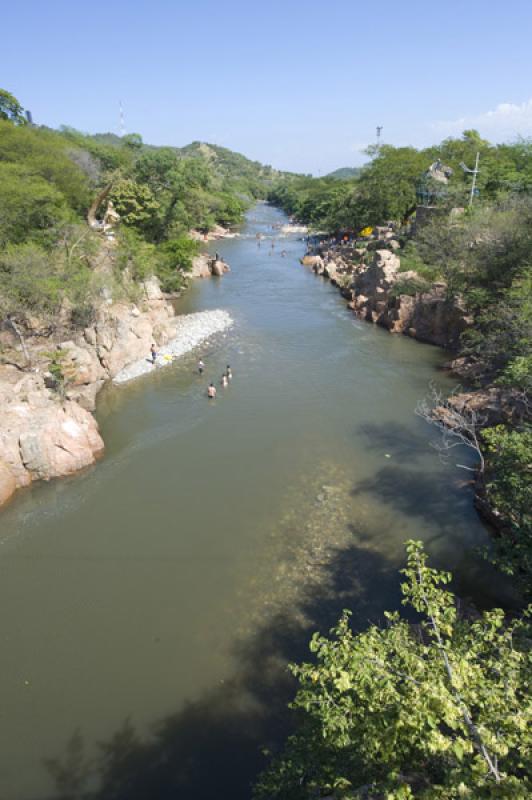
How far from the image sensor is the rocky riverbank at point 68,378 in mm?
18844

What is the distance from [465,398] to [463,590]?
1171 centimetres

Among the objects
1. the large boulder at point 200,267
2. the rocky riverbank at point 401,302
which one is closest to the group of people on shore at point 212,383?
the rocky riverbank at point 401,302

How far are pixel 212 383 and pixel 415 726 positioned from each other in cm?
2375

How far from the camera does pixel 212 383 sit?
27.6 meters

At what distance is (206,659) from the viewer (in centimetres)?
1229

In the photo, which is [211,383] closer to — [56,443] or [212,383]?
[212,383]

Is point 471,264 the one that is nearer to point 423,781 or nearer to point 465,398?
point 465,398

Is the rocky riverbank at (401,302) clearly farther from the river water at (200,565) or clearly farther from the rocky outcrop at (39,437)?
the rocky outcrop at (39,437)

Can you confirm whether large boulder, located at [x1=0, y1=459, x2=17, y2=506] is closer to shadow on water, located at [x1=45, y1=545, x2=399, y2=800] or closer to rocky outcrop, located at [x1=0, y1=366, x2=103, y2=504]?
rocky outcrop, located at [x1=0, y1=366, x2=103, y2=504]

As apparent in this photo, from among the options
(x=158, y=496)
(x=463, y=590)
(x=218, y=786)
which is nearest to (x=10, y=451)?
(x=158, y=496)

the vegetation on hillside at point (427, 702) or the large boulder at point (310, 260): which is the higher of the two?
the large boulder at point (310, 260)

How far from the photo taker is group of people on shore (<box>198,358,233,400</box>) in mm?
26048

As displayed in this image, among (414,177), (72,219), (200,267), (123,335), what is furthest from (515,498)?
(414,177)

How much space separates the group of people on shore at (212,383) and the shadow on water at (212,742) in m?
15.0
